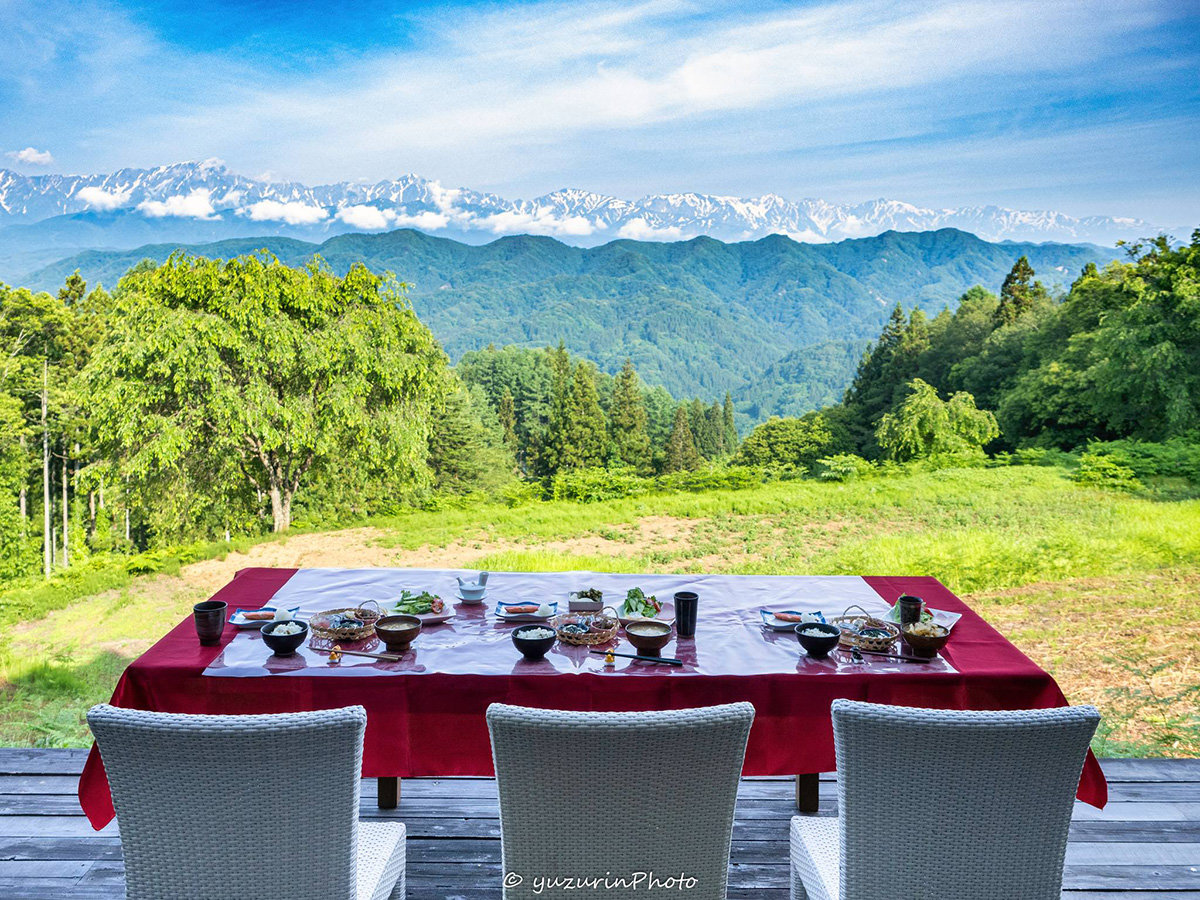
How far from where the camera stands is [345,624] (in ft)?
7.19

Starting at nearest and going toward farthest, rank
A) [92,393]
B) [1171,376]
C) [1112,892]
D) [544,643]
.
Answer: [544,643] < [1112,892] < [92,393] < [1171,376]

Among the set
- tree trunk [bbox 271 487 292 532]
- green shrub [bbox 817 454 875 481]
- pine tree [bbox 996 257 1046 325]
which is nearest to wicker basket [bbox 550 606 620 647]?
green shrub [bbox 817 454 875 481]

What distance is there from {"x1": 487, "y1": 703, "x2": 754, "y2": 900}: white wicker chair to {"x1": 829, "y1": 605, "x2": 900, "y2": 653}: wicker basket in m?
0.84

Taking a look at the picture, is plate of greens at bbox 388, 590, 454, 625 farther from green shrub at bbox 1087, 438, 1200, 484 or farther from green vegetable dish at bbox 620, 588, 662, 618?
green shrub at bbox 1087, 438, 1200, 484

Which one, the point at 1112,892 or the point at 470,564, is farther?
the point at 470,564

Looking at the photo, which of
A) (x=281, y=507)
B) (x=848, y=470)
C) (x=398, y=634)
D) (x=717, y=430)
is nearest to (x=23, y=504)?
(x=281, y=507)

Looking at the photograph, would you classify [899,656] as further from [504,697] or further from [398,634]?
[398,634]

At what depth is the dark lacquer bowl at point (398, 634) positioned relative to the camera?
81.5 inches

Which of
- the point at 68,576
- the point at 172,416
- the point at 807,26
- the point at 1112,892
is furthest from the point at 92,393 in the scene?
the point at 1112,892

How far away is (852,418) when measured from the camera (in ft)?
62.3

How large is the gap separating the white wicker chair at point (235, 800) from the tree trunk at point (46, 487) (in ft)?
42.0

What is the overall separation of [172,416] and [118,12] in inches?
156

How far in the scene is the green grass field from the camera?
4703 mm

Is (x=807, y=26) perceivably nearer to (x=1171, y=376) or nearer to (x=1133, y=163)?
(x=1133, y=163)
